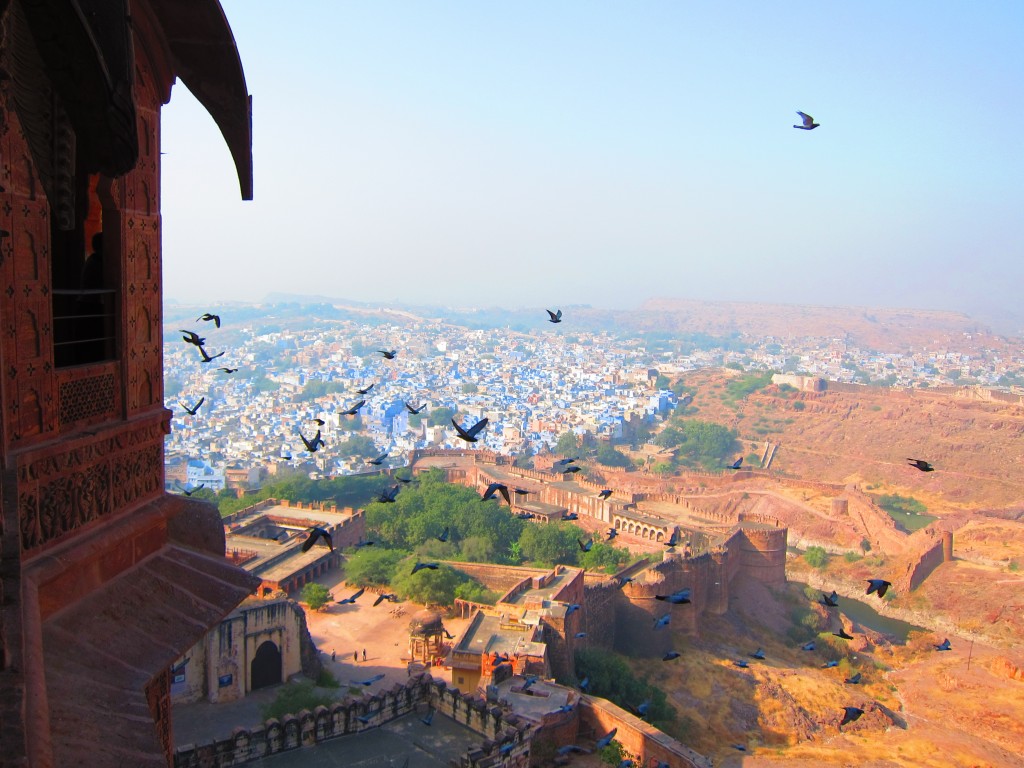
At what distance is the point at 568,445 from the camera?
56344 mm

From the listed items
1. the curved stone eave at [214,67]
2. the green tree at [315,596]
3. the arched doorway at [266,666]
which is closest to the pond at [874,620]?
the green tree at [315,596]

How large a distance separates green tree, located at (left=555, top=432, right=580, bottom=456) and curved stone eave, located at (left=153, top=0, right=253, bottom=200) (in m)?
51.8

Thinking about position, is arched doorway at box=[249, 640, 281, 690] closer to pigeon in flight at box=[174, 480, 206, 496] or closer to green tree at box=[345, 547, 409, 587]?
pigeon in flight at box=[174, 480, 206, 496]

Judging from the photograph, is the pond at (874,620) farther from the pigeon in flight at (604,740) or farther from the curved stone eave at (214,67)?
the curved stone eave at (214,67)

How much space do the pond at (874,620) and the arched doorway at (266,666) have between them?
20.6 metres

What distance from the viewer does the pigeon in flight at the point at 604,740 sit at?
1344cm

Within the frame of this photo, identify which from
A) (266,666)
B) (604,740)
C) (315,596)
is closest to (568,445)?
(315,596)

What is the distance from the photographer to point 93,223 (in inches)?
140

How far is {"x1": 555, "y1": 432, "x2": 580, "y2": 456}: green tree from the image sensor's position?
56.0m

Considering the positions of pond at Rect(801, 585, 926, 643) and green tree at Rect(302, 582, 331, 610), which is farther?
pond at Rect(801, 585, 926, 643)

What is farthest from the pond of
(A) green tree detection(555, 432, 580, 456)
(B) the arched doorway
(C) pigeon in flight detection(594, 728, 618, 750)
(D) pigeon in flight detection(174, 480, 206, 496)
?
(A) green tree detection(555, 432, 580, 456)

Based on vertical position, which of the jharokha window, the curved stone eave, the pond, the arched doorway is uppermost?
the curved stone eave

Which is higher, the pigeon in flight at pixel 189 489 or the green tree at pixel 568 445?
the pigeon in flight at pixel 189 489

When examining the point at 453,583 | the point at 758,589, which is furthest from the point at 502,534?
the point at 758,589
